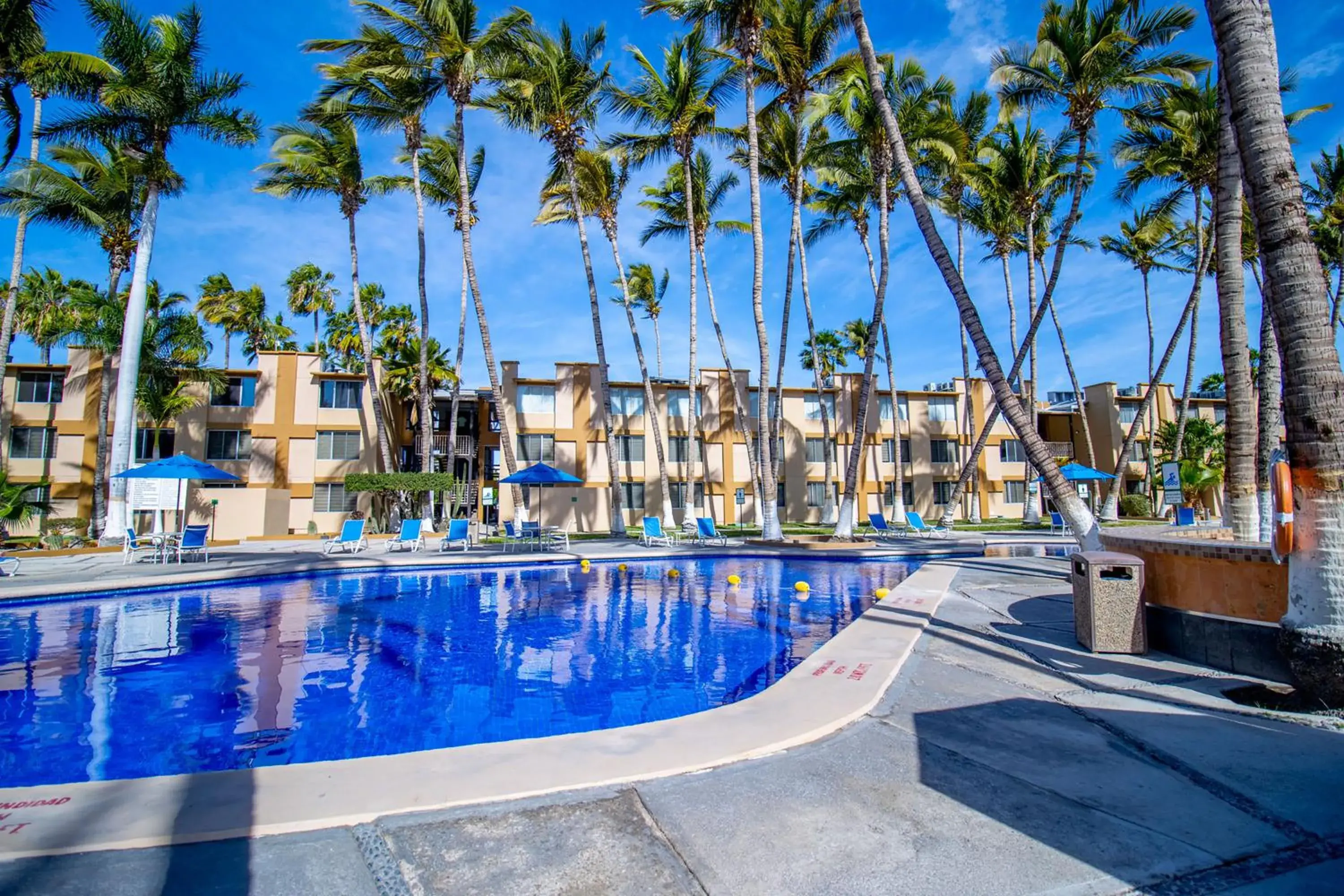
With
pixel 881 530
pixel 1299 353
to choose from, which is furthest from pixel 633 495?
pixel 1299 353

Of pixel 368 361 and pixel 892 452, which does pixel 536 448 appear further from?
pixel 892 452

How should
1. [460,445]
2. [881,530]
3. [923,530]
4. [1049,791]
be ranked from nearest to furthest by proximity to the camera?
[1049,791] < [923,530] < [881,530] < [460,445]

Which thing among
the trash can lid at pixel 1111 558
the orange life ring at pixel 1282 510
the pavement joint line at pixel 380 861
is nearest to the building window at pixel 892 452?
the trash can lid at pixel 1111 558

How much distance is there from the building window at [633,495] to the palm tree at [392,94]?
1000 cm

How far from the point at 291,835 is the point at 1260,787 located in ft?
15.0

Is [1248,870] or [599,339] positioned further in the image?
[599,339]

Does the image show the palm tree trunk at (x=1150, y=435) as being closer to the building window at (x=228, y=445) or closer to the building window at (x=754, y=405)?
the building window at (x=754, y=405)

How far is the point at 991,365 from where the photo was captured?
1054 centimetres

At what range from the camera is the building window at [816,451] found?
119 ft

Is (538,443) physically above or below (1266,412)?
above

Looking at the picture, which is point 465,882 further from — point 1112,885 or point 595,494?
point 595,494

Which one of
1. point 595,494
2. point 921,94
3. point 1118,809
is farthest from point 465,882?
point 595,494

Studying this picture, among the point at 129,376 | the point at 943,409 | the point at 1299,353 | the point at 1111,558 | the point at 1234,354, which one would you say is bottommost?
the point at 1111,558

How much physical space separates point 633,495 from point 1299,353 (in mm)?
30109
